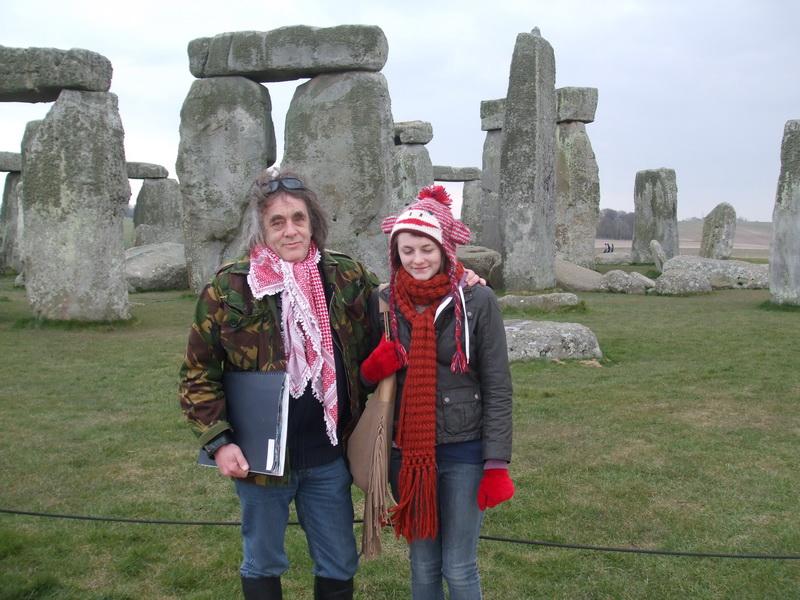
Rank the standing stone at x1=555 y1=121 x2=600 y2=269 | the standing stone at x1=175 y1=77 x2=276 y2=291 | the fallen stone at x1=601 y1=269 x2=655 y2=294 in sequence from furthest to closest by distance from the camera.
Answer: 1. the standing stone at x1=555 y1=121 x2=600 y2=269
2. the fallen stone at x1=601 y1=269 x2=655 y2=294
3. the standing stone at x1=175 y1=77 x2=276 y2=291

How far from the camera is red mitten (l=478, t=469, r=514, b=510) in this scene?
227cm

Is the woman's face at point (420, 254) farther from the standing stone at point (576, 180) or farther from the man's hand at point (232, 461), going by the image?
the standing stone at point (576, 180)

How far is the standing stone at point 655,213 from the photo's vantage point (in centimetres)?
1823

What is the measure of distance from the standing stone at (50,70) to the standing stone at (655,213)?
12.9 meters

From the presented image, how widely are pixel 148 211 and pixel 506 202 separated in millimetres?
10941

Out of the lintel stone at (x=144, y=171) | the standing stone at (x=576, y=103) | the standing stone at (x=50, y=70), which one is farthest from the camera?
the lintel stone at (x=144, y=171)

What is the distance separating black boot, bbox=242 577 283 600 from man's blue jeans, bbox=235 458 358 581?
0.01 metres

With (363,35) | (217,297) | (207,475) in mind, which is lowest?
(207,475)

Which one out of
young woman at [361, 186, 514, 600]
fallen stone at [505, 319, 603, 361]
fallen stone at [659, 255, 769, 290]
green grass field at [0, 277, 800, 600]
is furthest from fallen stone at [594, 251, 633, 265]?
young woman at [361, 186, 514, 600]

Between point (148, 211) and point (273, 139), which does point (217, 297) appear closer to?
point (273, 139)

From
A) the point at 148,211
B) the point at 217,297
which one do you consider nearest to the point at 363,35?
the point at 217,297

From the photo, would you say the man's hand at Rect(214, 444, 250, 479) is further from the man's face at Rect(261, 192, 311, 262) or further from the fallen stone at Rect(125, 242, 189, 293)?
the fallen stone at Rect(125, 242, 189, 293)

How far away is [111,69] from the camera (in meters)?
8.41

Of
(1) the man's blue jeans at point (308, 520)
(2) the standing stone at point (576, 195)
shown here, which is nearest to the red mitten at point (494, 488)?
(1) the man's blue jeans at point (308, 520)
